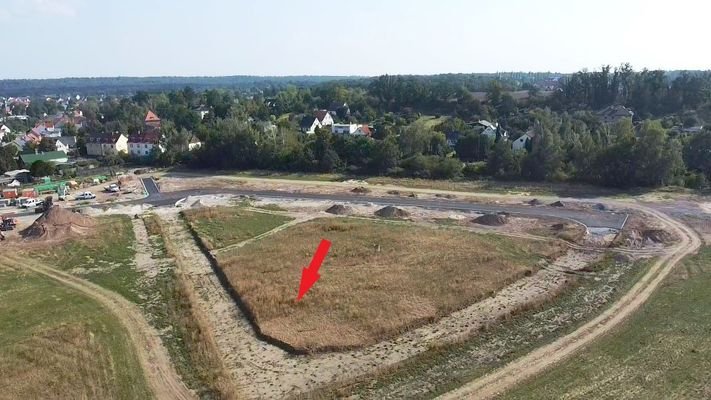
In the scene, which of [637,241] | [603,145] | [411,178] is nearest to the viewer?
[637,241]

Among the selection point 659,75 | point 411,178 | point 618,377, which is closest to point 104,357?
point 618,377

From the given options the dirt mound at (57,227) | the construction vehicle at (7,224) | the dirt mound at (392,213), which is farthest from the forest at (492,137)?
the dirt mound at (57,227)

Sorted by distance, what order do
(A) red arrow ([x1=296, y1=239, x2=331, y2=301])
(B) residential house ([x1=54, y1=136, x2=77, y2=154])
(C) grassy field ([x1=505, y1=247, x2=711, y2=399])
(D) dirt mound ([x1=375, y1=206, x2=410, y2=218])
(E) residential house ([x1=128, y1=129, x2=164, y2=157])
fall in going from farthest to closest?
(B) residential house ([x1=54, y1=136, x2=77, y2=154]), (E) residential house ([x1=128, y1=129, x2=164, y2=157]), (D) dirt mound ([x1=375, y1=206, x2=410, y2=218]), (A) red arrow ([x1=296, y1=239, x2=331, y2=301]), (C) grassy field ([x1=505, y1=247, x2=711, y2=399])

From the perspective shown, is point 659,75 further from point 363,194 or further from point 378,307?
point 378,307

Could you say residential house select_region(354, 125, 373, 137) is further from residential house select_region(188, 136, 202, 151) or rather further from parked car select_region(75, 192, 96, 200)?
parked car select_region(75, 192, 96, 200)

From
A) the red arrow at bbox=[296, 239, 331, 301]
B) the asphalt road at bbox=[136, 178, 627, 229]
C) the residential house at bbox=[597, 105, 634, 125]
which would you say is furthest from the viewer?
the residential house at bbox=[597, 105, 634, 125]

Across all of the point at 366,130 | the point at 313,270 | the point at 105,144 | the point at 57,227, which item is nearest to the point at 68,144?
the point at 105,144

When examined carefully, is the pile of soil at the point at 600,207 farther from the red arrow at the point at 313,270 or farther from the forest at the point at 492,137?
the red arrow at the point at 313,270

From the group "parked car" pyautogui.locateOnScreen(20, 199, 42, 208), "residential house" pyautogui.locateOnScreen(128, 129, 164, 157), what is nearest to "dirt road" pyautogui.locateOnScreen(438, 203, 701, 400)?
"parked car" pyautogui.locateOnScreen(20, 199, 42, 208)
